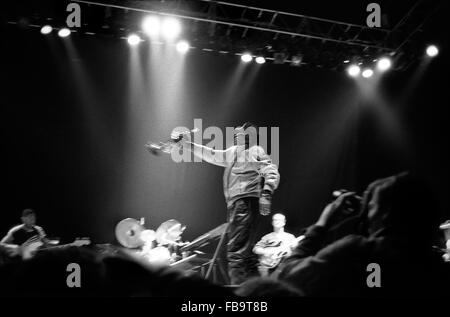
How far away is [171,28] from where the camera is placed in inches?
303

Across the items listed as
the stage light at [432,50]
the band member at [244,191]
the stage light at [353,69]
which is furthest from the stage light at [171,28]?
the stage light at [432,50]

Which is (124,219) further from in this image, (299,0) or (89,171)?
(299,0)

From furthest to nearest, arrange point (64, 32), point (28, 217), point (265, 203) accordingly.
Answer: point (64, 32) → point (28, 217) → point (265, 203)

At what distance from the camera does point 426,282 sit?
81.2 inches

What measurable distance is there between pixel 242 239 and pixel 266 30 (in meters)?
4.57

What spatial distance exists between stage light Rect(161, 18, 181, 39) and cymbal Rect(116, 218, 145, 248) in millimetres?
3235

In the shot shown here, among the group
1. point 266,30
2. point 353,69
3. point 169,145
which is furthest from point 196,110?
point 169,145

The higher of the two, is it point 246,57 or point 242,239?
point 246,57

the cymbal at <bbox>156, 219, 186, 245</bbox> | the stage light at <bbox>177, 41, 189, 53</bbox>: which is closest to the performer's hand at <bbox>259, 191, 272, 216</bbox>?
the cymbal at <bbox>156, 219, 186, 245</bbox>

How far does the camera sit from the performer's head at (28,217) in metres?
6.91

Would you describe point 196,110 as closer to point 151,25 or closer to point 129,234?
point 151,25

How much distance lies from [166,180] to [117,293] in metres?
6.52

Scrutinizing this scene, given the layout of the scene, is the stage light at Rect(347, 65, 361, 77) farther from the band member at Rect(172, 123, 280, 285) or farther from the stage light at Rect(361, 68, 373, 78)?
the band member at Rect(172, 123, 280, 285)

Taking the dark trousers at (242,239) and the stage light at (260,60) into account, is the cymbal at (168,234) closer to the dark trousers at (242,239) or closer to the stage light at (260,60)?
the dark trousers at (242,239)
